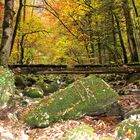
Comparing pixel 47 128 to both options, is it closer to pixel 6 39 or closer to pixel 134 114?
pixel 134 114

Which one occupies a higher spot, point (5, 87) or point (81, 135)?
point (5, 87)

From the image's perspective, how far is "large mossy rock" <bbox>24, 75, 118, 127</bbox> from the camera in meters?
7.32

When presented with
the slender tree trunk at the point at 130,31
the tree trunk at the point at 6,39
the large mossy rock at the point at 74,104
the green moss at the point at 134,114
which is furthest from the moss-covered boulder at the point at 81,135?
the slender tree trunk at the point at 130,31

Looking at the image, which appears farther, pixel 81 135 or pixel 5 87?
pixel 5 87

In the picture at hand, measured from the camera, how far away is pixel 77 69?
544 inches

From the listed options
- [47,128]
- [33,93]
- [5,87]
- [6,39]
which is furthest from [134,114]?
[6,39]

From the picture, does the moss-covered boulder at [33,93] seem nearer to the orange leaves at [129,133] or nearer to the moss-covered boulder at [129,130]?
the moss-covered boulder at [129,130]

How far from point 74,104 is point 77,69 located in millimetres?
6280

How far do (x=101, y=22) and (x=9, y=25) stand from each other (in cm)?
943

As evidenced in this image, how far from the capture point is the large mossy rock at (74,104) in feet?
24.0

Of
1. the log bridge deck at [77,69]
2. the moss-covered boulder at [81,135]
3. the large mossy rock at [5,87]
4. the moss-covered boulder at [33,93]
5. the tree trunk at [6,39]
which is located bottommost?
the moss-covered boulder at [81,135]

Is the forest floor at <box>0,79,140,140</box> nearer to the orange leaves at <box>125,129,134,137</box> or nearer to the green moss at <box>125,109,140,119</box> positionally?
the green moss at <box>125,109,140,119</box>

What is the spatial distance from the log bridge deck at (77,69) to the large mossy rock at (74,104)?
194 inches

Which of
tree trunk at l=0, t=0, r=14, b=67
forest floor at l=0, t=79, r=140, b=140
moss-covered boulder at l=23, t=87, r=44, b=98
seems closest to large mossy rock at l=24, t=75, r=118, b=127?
forest floor at l=0, t=79, r=140, b=140
